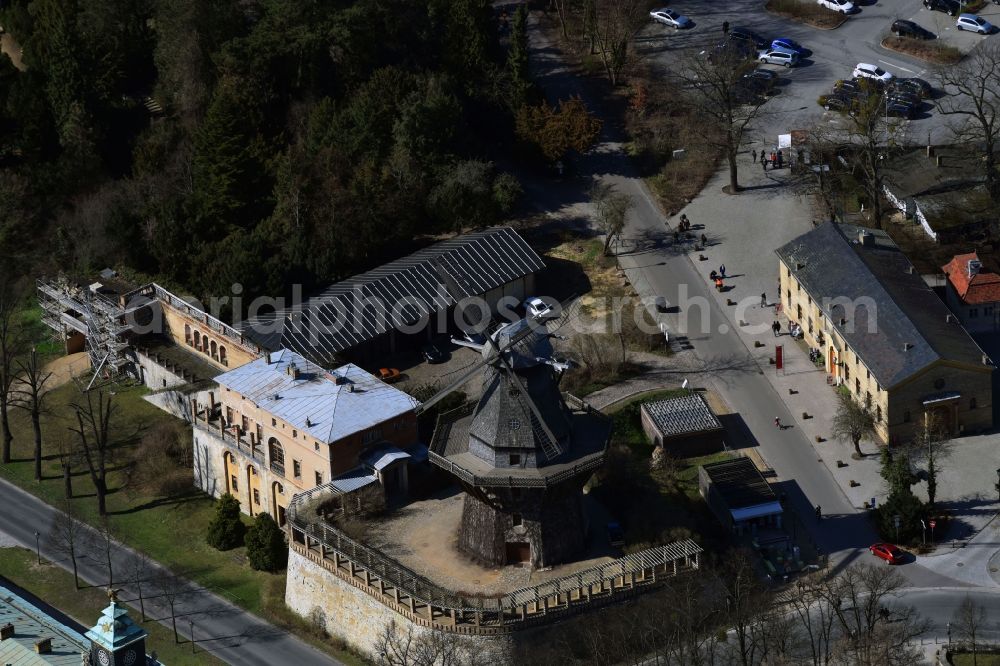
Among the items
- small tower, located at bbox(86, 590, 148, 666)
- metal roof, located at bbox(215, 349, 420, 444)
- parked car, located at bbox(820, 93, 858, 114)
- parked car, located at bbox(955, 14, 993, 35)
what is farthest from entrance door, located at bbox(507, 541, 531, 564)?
parked car, located at bbox(955, 14, 993, 35)

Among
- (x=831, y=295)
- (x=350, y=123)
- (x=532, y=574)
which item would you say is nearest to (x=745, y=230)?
(x=831, y=295)

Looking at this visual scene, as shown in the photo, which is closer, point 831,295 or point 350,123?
point 831,295

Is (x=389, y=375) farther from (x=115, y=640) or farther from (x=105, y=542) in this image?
(x=115, y=640)

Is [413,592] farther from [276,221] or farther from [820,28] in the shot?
[820,28]

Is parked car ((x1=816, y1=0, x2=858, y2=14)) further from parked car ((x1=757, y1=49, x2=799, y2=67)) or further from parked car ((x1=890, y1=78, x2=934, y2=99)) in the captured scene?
parked car ((x1=890, y1=78, x2=934, y2=99))

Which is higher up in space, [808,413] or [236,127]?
[236,127]

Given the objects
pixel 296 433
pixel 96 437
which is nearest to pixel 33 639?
pixel 296 433

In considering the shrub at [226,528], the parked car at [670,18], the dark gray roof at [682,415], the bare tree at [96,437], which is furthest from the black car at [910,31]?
the shrub at [226,528]
